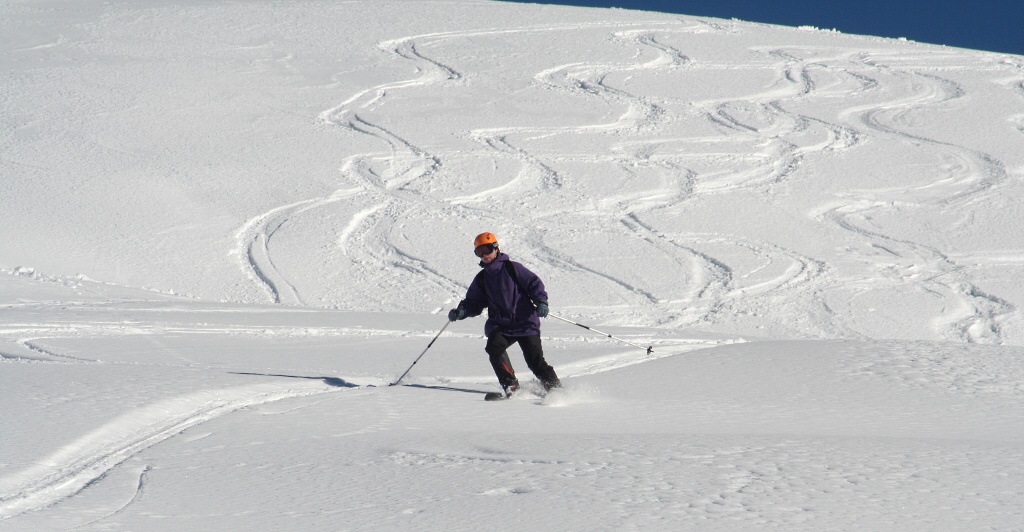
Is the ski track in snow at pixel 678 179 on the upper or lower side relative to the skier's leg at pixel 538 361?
upper

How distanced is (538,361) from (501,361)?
23 cm

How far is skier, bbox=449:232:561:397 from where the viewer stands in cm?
566

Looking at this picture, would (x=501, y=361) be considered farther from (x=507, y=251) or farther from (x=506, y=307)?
(x=507, y=251)

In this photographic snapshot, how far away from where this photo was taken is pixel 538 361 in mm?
5781

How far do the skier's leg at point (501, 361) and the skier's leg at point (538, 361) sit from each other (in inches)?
4.5

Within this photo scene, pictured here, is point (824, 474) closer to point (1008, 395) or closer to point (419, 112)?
point (1008, 395)

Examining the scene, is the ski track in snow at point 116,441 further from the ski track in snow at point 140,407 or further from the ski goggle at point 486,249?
the ski goggle at point 486,249

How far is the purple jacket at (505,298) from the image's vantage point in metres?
5.67

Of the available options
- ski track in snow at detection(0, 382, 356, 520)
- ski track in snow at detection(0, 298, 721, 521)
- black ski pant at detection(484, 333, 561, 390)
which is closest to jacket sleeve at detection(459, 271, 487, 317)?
black ski pant at detection(484, 333, 561, 390)

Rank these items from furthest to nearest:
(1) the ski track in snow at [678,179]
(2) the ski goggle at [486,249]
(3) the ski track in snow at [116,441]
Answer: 1. (1) the ski track in snow at [678,179]
2. (2) the ski goggle at [486,249]
3. (3) the ski track in snow at [116,441]

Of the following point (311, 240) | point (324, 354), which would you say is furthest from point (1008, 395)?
point (311, 240)

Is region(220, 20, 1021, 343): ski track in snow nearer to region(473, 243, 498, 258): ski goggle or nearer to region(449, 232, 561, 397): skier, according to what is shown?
region(449, 232, 561, 397): skier

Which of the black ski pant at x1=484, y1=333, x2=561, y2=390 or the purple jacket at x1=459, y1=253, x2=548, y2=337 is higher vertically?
the purple jacket at x1=459, y1=253, x2=548, y2=337

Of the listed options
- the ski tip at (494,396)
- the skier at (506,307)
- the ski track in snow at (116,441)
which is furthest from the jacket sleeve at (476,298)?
the ski track in snow at (116,441)
